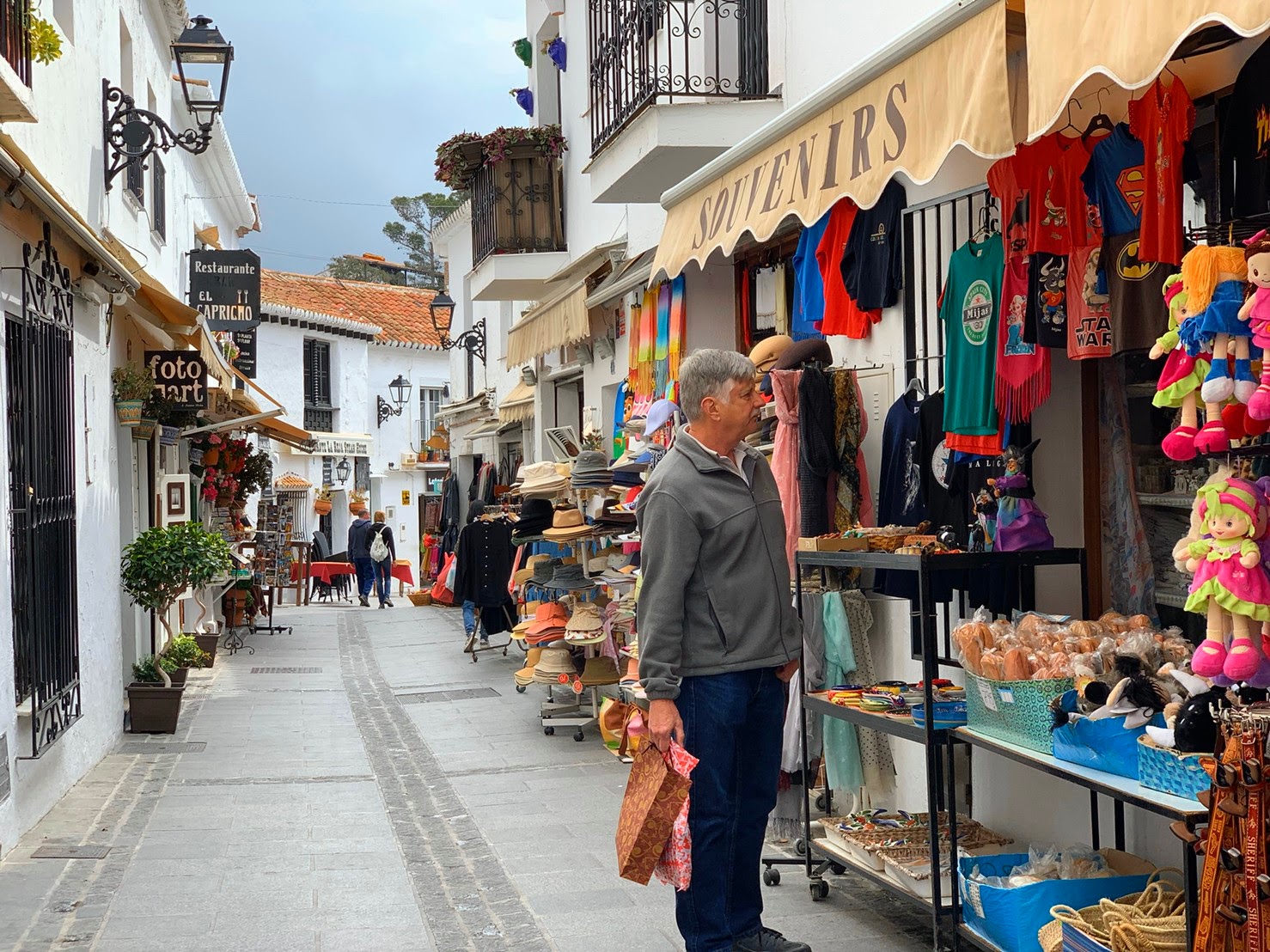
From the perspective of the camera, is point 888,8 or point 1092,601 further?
point 888,8

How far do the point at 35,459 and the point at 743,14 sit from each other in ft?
18.9

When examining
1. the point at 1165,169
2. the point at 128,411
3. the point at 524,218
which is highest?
the point at 524,218

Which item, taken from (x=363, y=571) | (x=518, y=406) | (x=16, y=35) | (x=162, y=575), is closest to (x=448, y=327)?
(x=363, y=571)

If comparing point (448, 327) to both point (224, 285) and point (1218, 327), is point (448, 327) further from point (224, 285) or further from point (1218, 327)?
point (1218, 327)

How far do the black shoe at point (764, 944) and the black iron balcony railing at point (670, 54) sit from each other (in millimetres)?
6327

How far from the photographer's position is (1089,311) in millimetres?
4898

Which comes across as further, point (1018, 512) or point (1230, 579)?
point (1018, 512)

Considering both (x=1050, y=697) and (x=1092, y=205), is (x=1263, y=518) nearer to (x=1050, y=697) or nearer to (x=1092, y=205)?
(x=1050, y=697)

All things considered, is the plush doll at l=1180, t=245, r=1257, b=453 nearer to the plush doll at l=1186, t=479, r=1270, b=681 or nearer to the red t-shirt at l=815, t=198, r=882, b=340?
the plush doll at l=1186, t=479, r=1270, b=681

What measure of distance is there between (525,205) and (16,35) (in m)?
9.35

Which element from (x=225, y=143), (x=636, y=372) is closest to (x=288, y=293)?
(x=225, y=143)

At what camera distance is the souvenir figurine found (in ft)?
10.8

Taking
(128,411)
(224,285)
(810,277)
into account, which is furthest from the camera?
(224,285)

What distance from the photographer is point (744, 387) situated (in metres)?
4.91
